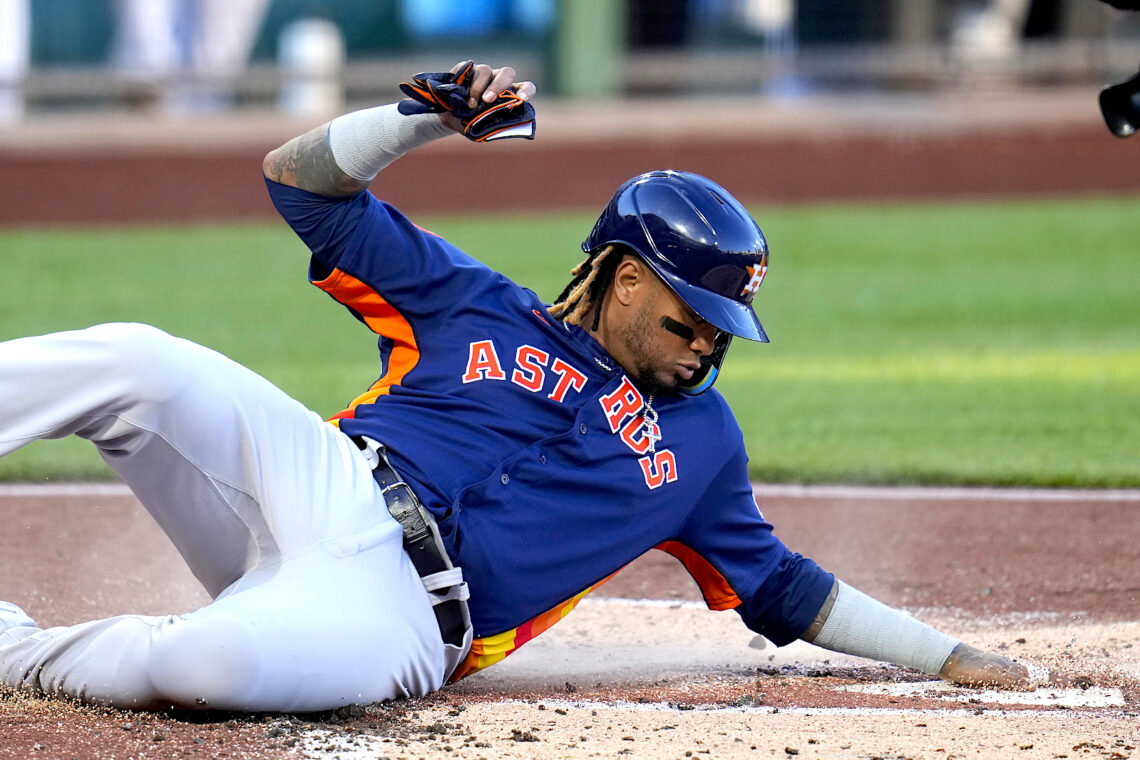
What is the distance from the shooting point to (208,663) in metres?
2.83

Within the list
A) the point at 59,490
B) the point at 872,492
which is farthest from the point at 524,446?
the point at 59,490

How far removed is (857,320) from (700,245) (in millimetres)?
7483

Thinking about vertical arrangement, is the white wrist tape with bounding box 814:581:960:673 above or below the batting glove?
below

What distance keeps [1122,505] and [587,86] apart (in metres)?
13.4

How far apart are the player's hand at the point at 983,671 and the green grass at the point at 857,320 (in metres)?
2.56

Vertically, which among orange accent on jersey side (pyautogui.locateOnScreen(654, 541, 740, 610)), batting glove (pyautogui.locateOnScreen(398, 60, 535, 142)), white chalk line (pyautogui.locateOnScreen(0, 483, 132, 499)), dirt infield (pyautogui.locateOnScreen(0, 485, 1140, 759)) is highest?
batting glove (pyautogui.locateOnScreen(398, 60, 535, 142))

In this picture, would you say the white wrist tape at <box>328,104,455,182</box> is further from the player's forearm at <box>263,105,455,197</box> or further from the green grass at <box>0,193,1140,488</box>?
the green grass at <box>0,193,1140,488</box>

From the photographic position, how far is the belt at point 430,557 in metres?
3.11

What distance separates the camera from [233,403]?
3.00 meters

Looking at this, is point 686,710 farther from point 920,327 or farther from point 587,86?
point 587,86

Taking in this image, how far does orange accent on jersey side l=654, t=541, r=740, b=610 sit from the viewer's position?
11.1 ft

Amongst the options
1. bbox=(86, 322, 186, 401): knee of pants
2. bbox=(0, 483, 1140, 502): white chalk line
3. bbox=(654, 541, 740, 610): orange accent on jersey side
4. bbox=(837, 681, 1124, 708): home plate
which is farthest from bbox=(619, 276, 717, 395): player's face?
bbox=(0, 483, 1140, 502): white chalk line

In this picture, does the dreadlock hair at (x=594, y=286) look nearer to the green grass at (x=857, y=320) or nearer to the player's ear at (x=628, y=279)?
the player's ear at (x=628, y=279)

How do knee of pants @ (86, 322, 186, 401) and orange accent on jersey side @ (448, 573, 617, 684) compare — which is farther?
orange accent on jersey side @ (448, 573, 617, 684)
